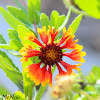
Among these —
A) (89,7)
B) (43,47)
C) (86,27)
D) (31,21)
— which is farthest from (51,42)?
(86,27)

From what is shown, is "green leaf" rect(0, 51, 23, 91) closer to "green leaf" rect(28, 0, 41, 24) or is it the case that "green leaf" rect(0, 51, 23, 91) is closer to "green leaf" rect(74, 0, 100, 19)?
"green leaf" rect(28, 0, 41, 24)

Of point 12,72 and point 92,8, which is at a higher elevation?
point 92,8

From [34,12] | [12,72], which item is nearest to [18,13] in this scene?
[34,12]

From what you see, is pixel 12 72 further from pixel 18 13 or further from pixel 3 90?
pixel 18 13

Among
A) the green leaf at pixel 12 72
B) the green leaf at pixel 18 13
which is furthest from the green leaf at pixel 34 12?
the green leaf at pixel 12 72

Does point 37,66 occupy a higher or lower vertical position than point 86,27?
lower

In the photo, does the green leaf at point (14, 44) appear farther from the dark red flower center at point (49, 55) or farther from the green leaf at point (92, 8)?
the green leaf at point (92, 8)

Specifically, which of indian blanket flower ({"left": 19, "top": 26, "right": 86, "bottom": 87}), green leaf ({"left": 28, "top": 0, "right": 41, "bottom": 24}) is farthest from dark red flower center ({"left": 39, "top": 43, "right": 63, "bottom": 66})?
green leaf ({"left": 28, "top": 0, "right": 41, "bottom": 24})

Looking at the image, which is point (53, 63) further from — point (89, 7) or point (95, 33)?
point (95, 33)
